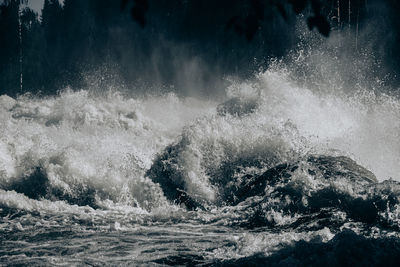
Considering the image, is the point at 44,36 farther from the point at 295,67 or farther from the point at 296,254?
the point at 296,254

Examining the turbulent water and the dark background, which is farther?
the dark background

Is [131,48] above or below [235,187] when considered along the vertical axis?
above

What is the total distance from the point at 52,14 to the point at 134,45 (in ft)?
25.1

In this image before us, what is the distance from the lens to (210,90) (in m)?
17.4

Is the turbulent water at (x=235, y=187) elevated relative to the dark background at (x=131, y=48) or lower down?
lower down

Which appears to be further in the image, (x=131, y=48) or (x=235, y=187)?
(x=131, y=48)

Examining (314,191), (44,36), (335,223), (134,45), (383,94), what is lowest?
(335,223)

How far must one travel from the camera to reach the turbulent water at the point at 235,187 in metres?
4.36

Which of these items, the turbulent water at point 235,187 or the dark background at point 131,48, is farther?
the dark background at point 131,48

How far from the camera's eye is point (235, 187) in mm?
7730

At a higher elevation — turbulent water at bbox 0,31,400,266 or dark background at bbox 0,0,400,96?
dark background at bbox 0,0,400,96

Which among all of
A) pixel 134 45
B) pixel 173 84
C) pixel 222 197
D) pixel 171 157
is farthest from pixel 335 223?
pixel 134 45

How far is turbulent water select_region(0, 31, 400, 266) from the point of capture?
14.3 ft

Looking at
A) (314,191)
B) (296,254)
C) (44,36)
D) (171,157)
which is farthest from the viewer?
(44,36)
